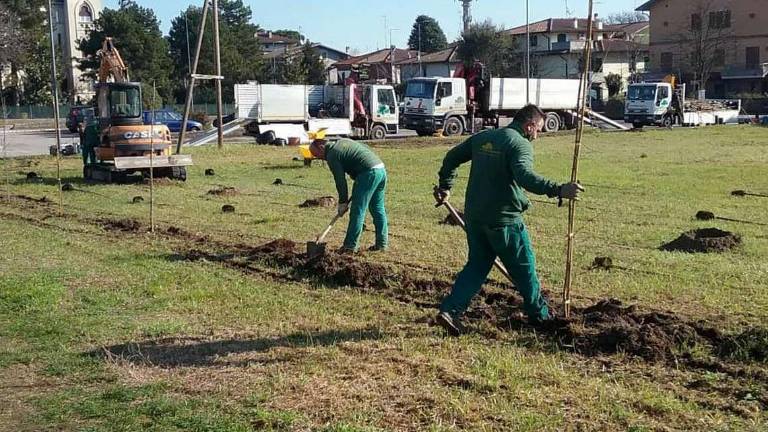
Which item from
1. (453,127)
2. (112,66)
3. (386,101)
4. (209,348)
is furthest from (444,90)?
(209,348)

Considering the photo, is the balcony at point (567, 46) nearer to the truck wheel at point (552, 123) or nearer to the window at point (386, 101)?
the truck wheel at point (552, 123)

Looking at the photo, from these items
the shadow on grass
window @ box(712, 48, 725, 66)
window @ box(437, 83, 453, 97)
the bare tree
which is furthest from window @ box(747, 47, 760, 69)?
the shadow on grass

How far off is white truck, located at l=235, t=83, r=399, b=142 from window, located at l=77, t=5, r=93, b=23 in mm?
58314

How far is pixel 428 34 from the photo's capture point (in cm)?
11544

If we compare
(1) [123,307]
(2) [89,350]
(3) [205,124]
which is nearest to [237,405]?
(2) [89,350]

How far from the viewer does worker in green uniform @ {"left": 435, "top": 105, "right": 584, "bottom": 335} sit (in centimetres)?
649

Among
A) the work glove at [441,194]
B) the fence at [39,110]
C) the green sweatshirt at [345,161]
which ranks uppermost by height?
the fence at [39,110]

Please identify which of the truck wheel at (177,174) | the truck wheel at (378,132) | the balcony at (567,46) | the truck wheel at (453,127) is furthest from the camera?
the balcony at (567,46)

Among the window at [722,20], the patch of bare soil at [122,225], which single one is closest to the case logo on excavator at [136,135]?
the patch of bare soil at [122,225]

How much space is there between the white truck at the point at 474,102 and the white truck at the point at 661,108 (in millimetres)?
3708

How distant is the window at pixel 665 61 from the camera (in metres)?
76.6

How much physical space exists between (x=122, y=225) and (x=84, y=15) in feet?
280

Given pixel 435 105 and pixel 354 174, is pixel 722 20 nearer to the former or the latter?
pixel 435 105

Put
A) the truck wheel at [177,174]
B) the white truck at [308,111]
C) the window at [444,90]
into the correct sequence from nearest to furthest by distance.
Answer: the truck wheel at [177,174]
the white truck at [308,111]
the window at [444,90]
